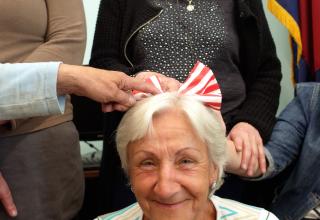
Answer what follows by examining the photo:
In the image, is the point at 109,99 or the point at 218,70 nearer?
the point at 109,99

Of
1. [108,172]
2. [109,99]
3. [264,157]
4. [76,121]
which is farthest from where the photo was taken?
[76,121]

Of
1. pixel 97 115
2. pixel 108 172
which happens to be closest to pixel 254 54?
pixel 108 172

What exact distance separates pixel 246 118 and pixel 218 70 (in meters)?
0.19

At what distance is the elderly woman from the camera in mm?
1058

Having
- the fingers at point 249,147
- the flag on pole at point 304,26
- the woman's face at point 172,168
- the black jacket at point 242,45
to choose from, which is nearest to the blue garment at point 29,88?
the woman's face at point 172,168

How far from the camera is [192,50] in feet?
4.76

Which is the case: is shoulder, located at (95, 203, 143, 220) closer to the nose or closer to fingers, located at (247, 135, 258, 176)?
the nose

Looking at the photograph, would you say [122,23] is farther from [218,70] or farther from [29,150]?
[29,150]

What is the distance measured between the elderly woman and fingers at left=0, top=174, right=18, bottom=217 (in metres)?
0.35

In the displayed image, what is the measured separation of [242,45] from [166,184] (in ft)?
2.35

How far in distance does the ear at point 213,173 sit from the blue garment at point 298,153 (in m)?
0.32

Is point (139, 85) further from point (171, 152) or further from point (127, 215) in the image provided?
point (127, 215)

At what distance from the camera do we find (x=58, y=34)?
1.26 meters

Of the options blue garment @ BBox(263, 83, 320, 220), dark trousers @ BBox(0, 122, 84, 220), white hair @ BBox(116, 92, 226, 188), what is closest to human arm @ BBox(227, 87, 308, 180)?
blue garment @ BBox(263, 83, 320, 220)
